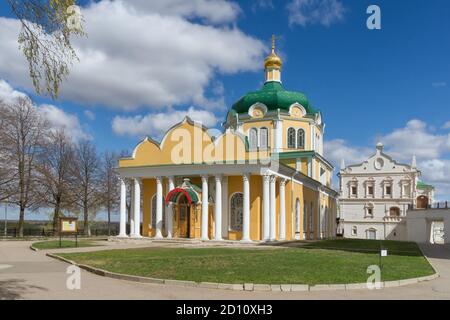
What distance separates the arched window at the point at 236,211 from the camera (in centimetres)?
3294

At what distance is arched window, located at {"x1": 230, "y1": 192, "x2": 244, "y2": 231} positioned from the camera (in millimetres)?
32938

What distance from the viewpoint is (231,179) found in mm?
33188

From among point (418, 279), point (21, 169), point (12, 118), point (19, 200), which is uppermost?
point (12, 118)

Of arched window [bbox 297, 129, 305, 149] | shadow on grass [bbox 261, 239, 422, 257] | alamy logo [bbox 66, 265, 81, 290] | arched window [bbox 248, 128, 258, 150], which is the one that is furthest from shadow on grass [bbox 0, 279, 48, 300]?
arched window [bbox 297, 129, 305, 149]

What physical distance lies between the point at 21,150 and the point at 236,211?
1856 cm

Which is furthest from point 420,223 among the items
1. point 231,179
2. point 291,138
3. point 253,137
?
point 231,179

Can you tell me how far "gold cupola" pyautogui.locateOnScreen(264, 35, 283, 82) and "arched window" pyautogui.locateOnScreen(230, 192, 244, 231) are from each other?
15711 millimetres

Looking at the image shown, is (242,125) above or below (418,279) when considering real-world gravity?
above

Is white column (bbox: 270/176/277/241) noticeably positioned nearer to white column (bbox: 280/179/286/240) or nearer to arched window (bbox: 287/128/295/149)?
white column (bbox: 280/179/286/240)

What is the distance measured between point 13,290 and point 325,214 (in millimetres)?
41240

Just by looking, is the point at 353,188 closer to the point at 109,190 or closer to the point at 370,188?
the point at 370,188

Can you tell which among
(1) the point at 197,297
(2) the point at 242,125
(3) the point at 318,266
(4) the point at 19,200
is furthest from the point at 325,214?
(1) the point at 197,297

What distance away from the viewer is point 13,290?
35.7 ft
